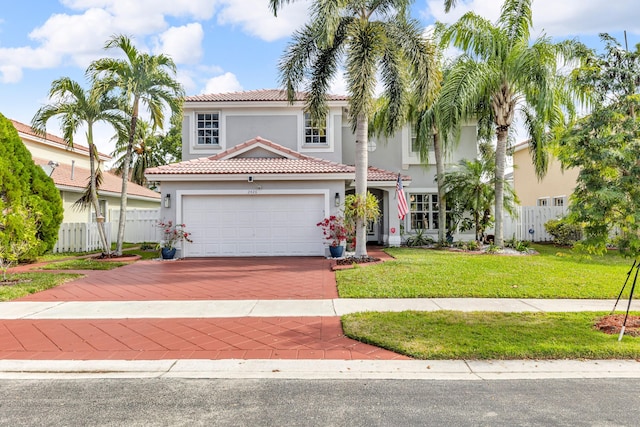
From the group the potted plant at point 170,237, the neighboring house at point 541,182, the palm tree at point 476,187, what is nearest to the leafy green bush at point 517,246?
the palm tree at point 476,187

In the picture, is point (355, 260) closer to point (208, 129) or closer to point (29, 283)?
point (29, 283)

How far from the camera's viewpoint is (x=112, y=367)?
461 centimetres

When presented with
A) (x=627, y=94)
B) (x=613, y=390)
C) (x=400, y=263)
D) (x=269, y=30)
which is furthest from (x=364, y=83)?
(x=613, y=390)

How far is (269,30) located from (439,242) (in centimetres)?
1049

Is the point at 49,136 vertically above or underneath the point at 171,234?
above

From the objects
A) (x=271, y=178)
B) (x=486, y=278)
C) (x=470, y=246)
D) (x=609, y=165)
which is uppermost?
(x=271, y=178)

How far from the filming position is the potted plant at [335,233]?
13.1m

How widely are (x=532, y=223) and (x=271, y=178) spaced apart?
43.8 ft

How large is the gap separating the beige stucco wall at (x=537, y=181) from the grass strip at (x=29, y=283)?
20577mm

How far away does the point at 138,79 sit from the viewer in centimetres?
1350

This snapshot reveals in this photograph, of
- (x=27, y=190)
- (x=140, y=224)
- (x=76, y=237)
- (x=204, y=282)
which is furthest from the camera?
(x=140, y=224)

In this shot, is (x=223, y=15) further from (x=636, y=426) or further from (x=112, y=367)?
(x=636, y=426)

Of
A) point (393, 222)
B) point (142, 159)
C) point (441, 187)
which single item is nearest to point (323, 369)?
point (393, 222)

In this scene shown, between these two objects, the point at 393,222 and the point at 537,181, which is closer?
the point at 393,222
